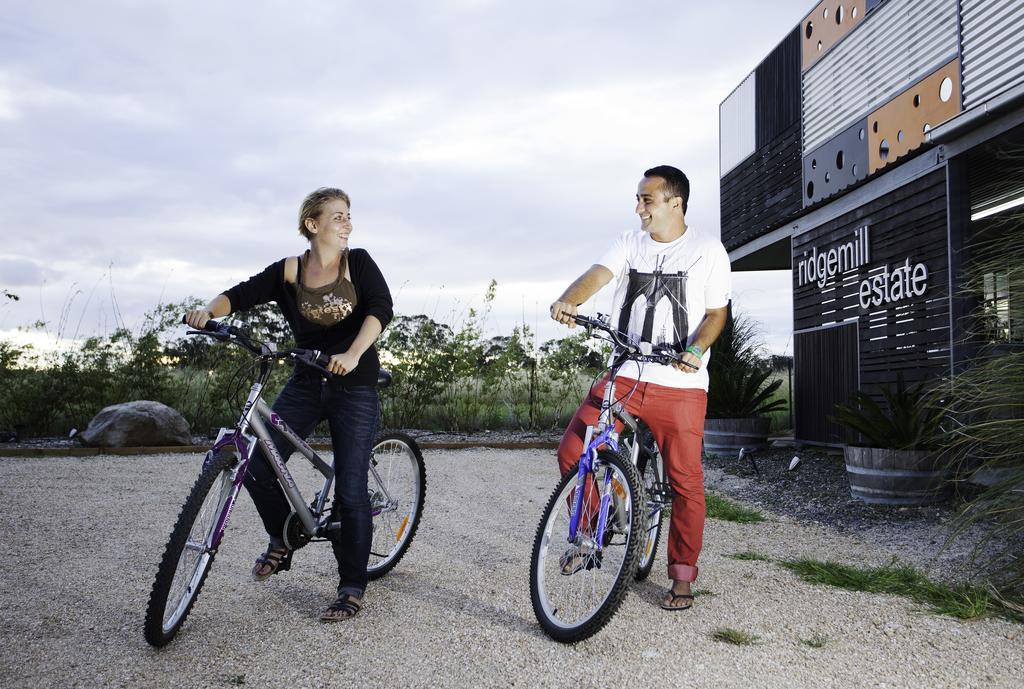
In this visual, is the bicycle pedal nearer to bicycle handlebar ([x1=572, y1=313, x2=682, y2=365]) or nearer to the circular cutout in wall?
bicycle handlebar ([x1=572, y1=313, x2=682, y2=365])

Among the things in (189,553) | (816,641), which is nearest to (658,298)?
(816,641)

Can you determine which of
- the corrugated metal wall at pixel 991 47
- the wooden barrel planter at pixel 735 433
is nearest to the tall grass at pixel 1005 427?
the corrugated metal wall at pixel 991 47

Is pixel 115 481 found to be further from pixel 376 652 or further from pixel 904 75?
pixel 904 75

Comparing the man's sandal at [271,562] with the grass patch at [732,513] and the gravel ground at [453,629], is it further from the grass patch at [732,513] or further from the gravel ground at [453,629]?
the grass patch at [732,513]

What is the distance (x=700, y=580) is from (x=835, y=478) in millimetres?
4549

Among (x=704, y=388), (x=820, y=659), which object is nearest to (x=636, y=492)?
(x=704, y=388)

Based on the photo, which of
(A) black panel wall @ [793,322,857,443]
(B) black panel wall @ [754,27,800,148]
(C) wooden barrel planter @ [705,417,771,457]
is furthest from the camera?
(B) black panel wall @ [754,27,800,148]

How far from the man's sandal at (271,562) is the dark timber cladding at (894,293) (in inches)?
225

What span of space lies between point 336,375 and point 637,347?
124 cm

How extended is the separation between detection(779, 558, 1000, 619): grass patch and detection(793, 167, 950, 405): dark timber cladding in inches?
134

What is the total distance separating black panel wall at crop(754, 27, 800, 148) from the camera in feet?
42.1

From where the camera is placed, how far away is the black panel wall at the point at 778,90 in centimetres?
1284

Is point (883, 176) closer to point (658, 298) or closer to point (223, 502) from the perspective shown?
point (658, 298)

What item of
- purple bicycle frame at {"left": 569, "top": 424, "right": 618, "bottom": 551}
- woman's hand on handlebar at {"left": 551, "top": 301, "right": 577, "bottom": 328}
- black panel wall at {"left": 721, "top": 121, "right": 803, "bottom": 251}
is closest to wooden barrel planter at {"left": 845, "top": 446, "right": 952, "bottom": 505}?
purple bicycle frame at {"left": 569, "top": 424, "right": 618, "bottom": 551}
